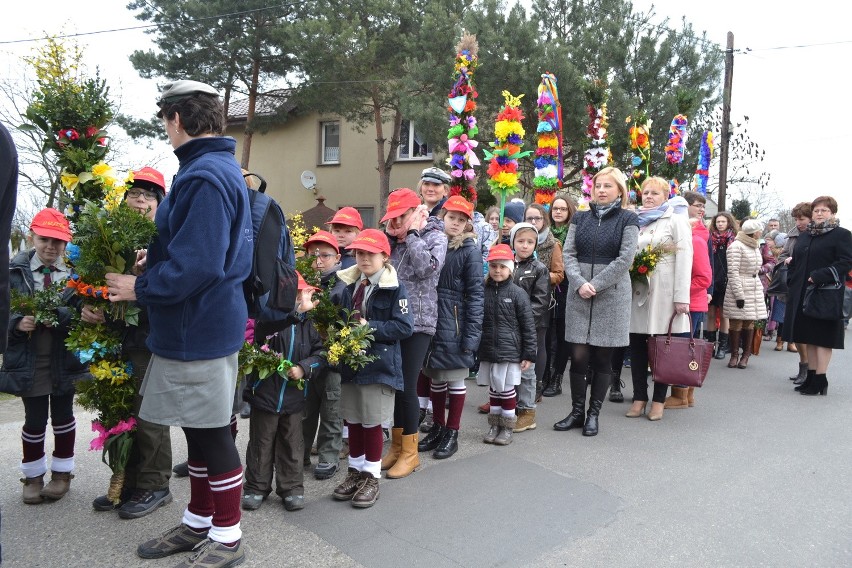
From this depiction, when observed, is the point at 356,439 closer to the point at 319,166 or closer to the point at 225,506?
the point at 225,506

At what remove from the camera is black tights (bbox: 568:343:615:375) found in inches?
211

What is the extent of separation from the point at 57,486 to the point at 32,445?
0.29 m

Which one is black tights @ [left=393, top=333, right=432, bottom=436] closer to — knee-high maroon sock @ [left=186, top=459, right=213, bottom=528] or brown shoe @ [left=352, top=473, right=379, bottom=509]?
brown shoe @ [left=352, top=473, right=379, bottom=509]

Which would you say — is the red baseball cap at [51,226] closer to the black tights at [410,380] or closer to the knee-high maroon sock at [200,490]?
the knee-high maroon sock at [200,490]

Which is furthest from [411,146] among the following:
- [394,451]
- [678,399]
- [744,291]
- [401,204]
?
[394,451]

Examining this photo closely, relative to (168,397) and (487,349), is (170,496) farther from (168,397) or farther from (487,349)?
(487,349)

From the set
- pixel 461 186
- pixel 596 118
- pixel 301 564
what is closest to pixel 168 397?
pixel 301 564

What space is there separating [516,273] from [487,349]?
1025 millimetres

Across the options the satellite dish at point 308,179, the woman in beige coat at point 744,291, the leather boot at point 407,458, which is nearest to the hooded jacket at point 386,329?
the leather boot at point 407,458

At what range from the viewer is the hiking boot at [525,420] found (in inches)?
214

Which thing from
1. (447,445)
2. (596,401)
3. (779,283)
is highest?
(779,283)

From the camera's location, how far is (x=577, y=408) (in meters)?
5.51

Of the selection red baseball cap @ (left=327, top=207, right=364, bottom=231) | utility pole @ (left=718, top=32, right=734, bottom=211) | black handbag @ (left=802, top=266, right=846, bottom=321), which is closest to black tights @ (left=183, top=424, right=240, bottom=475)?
red baseball cap @ (left=327, top=207, right=364, bottom=231)

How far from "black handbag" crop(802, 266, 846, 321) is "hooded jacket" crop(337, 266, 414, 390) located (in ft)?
17.3
